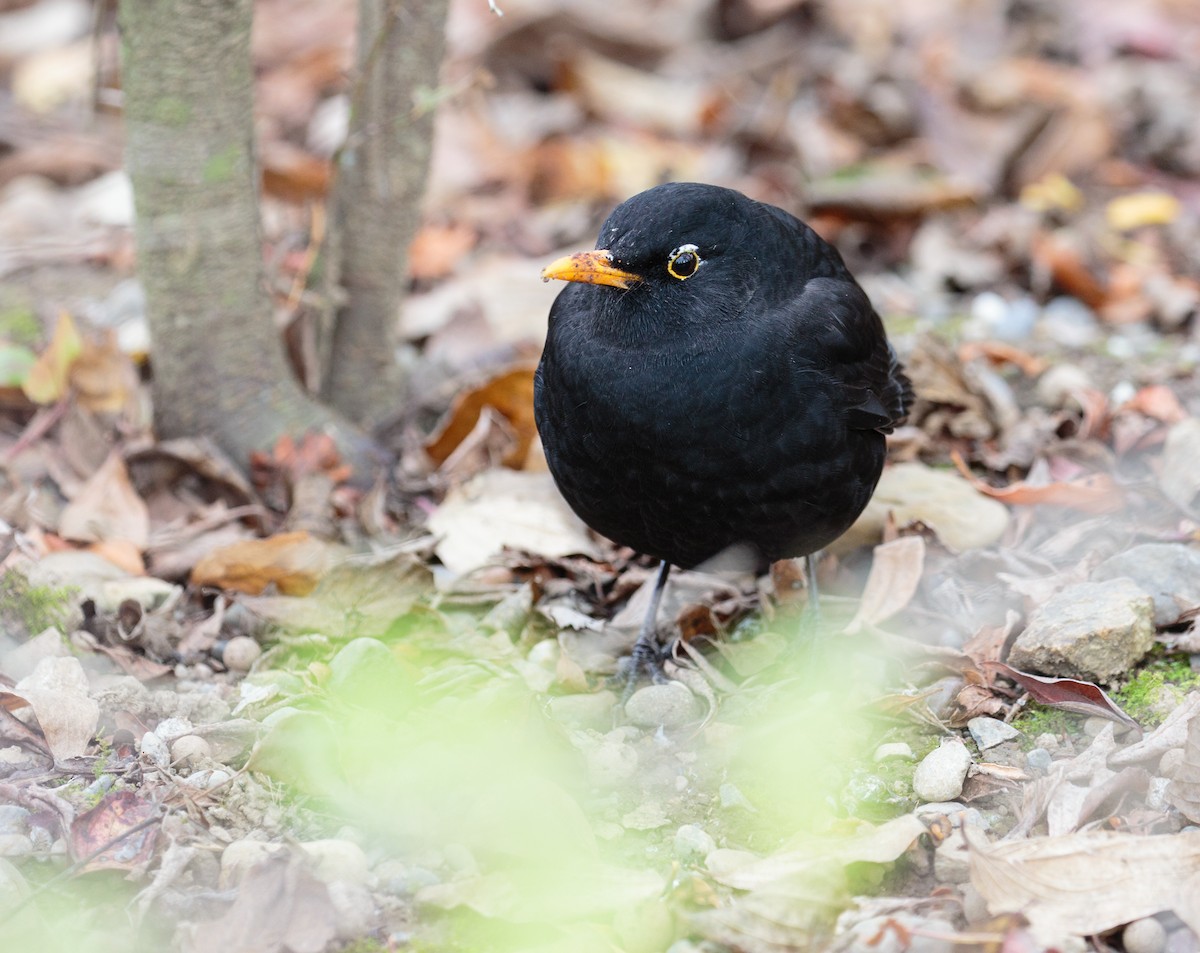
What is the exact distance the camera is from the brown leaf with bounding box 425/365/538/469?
16.3 ft

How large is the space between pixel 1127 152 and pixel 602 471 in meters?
4.83

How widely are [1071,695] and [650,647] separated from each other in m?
1.23

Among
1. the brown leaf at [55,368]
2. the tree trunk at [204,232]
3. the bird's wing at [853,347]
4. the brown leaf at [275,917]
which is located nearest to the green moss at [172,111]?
the tree trunk at [204,232]

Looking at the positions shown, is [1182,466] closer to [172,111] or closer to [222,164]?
[222,164]

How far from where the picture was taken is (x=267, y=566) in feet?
13.7

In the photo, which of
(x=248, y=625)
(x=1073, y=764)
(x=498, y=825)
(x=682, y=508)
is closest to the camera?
(x=498, y=825)

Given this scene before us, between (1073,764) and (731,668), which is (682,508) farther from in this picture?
(1073,764)

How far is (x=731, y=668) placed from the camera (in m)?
4.11

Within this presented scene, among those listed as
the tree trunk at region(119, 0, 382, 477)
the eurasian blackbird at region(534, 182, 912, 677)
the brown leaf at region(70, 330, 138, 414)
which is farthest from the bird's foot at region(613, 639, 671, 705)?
the brown leaf at region(70, 330, 138, 414)

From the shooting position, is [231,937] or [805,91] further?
[805,91]


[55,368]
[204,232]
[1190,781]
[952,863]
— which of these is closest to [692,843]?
[952,863]

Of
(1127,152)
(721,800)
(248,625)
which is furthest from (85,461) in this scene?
(1127,152)

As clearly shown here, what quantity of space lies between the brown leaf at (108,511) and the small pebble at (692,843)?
2.07 meters

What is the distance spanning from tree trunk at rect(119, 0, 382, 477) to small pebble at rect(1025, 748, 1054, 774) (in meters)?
2.53
